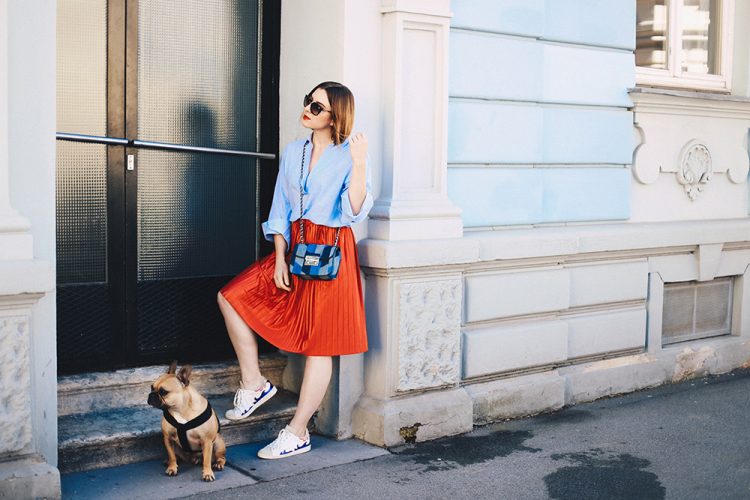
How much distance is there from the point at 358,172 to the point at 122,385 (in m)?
1.68

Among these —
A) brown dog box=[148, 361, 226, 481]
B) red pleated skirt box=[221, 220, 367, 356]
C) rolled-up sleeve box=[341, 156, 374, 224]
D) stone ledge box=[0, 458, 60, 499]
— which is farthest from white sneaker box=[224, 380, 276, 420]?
stone ledge box=[0, 458, 60, 499]

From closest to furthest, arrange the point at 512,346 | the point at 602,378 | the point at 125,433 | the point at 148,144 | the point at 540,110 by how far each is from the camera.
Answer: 1. the point at 125,433
2. the point at 148,144
3. the point at 512,346
4. the point at 540,110
5. the point at 602,378

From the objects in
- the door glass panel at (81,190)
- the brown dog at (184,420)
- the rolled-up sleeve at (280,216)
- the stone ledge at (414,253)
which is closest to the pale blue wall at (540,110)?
the stone ledge at (414,253)

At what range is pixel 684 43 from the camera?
27.3ft

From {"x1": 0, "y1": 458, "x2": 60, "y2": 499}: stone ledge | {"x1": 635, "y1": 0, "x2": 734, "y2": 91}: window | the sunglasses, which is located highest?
{"x1": 635, "y1": 0, "x2": 734, "y2": 91}: window

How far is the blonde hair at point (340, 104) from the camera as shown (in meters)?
5.43

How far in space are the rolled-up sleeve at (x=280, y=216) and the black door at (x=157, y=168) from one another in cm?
65

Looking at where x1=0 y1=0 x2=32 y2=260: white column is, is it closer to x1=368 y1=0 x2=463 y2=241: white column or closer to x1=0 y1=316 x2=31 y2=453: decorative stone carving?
x1=0 y1=316 x2=31 y2=453: decorative stone carving

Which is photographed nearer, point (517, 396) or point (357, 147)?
point (357, 147)


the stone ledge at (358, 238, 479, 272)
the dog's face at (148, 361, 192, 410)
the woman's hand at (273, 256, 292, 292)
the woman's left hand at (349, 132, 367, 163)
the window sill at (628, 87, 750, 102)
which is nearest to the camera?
the dog's face at (148, 361, 192, 410)

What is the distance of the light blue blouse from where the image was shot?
554 cm

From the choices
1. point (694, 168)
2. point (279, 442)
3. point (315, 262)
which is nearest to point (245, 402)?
point (279, 442)

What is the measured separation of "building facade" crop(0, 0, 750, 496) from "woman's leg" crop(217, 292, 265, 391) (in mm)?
510

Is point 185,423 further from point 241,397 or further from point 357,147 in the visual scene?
point 357,147
